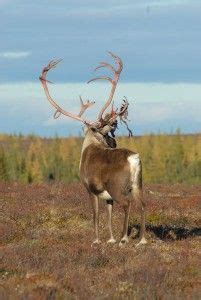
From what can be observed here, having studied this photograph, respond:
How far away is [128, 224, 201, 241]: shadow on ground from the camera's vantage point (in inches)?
742

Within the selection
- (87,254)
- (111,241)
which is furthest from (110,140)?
(87,254)

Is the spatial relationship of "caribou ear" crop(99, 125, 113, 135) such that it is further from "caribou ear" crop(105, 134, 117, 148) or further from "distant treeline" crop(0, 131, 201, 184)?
"distant treeline" crop(0, 131, 201, 184)

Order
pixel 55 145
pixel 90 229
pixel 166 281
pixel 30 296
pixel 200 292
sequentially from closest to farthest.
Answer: pixel 30 296 → pixel 200 292 → pixel 166 281 → pixel 90 229 → pixel 55 145

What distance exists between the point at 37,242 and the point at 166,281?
5508 millimetres

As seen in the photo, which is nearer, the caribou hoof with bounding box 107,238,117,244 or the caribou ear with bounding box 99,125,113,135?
the caribou hoof with bounding box 107,238,117,244

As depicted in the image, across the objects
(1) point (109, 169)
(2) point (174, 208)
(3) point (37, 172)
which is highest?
(1) point (109, 169)

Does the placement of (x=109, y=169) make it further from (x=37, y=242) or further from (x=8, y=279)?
(x=8, y=279)

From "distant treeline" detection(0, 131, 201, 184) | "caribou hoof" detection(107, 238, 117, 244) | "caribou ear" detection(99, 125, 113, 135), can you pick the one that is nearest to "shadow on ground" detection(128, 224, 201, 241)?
"caribou hoof" detection(107, 238, 117, 244)

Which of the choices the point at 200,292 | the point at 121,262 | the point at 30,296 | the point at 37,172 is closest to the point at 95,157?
the point at 121,262

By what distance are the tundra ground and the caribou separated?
845 mm

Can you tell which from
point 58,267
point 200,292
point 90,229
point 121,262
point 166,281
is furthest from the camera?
point 90,229

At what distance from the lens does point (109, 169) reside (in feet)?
53.9

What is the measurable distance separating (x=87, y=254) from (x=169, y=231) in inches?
212

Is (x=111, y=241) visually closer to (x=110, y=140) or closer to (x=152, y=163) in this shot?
(x=110, y=140)
